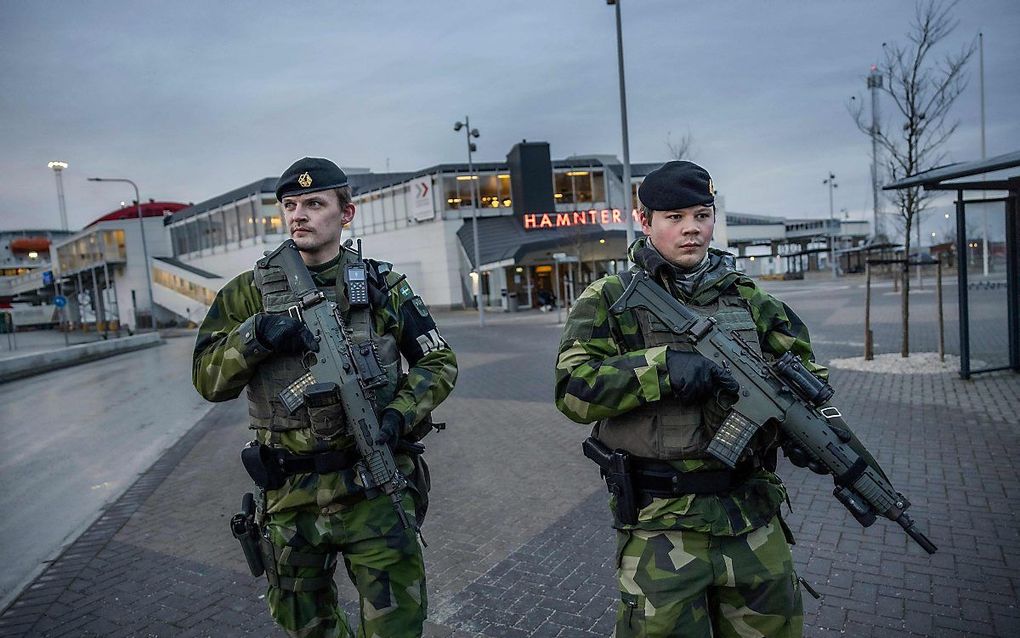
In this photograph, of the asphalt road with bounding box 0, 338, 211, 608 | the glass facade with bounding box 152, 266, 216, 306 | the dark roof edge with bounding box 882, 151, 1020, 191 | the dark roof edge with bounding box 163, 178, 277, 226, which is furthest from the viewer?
the dark roof edge with bounding box 163, 178, 277, 226

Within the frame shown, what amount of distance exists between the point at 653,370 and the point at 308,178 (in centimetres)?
162

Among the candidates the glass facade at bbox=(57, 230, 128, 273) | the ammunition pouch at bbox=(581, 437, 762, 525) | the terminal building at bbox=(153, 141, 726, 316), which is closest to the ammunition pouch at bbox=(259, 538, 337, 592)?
the ammunition pouch at bbox=(581, 437, 762, 525)

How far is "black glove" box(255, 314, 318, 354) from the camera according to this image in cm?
233

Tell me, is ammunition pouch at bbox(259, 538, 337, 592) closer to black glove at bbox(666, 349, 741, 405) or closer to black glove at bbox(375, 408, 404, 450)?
black glove at bbox(375, 408, 404, 450)

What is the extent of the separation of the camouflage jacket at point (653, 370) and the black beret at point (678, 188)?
19 centimetres

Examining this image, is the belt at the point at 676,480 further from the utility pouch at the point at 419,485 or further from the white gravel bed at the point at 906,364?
the white gravel bed at the point at 906,364

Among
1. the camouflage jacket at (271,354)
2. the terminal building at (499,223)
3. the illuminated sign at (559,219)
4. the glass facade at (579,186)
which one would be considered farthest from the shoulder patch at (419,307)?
the glass facade at (579,186)

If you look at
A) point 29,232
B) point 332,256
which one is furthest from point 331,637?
point 29,232

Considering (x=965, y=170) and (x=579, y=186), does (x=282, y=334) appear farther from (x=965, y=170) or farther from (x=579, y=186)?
(x=579, y=186)

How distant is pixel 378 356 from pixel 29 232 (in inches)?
4873

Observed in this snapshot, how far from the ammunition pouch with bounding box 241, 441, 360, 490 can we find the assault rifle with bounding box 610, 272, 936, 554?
1.40m

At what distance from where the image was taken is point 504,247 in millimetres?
35094

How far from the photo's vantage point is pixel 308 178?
2.58 meters

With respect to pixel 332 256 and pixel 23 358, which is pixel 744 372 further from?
pixel 23 358
